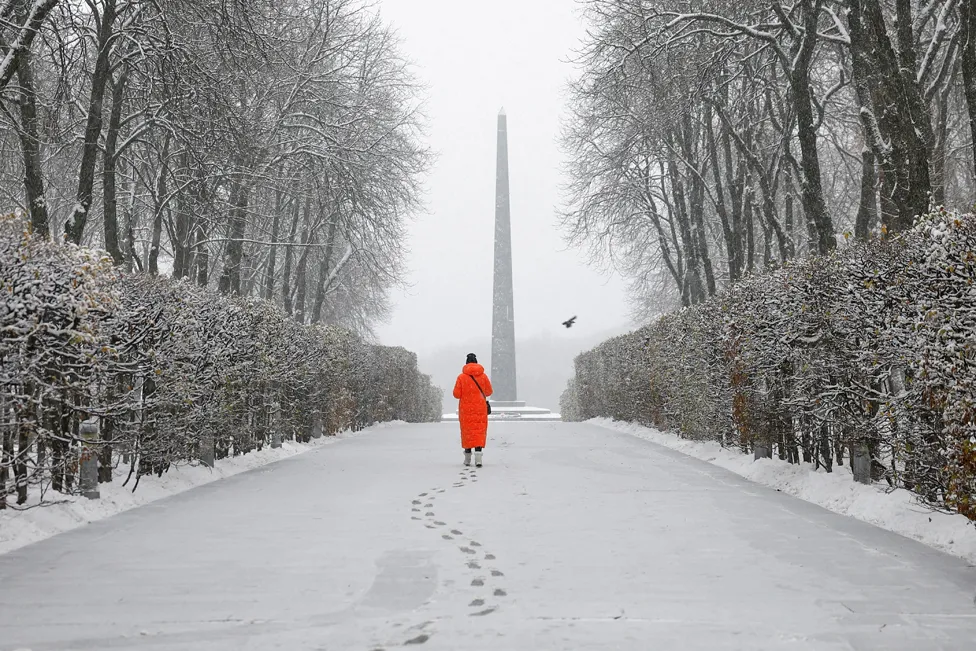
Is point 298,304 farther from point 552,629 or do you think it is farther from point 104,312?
point 552,629

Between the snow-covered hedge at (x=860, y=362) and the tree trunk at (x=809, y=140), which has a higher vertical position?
the tree trunk at (x=809, y=140)

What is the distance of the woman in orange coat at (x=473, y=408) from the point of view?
12.1m

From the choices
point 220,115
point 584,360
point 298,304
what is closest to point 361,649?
point 220,115

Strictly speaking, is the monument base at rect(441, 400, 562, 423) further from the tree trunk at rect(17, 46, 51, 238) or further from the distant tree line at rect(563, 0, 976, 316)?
the tree trunk at rect(17, 46, 51, 238)

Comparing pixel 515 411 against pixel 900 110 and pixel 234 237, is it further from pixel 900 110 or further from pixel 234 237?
pixel 900 110

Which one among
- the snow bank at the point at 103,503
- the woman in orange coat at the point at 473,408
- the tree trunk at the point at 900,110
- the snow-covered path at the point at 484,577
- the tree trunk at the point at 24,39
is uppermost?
the tree trunk at the point at 24,39

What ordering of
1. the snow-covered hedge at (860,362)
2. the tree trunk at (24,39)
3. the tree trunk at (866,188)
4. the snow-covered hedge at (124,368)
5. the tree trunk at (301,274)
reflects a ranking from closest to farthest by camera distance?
1. the snow-covered hedge at (860,362)
2. the snow-covered hedge at (124,368)
3. the tree trunk at (24,39)
4. the tree trunk at (866,188)
5. the tree trunk at (301,274)

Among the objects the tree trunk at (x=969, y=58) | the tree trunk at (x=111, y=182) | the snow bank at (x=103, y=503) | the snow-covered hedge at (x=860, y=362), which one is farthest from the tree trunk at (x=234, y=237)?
the tree trunk at (x=969, y=58)

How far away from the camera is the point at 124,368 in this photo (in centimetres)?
754

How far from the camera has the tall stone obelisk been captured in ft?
132

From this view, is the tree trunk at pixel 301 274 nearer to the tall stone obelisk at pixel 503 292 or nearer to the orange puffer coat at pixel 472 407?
the orange puffer coat at pixel 472 407

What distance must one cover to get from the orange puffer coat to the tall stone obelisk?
27.4m

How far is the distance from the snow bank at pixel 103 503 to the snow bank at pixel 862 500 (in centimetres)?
628

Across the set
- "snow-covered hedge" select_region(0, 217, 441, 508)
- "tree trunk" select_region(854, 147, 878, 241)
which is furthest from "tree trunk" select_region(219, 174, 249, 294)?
"tree trunk" select_region(854, 147, 878, 241)
